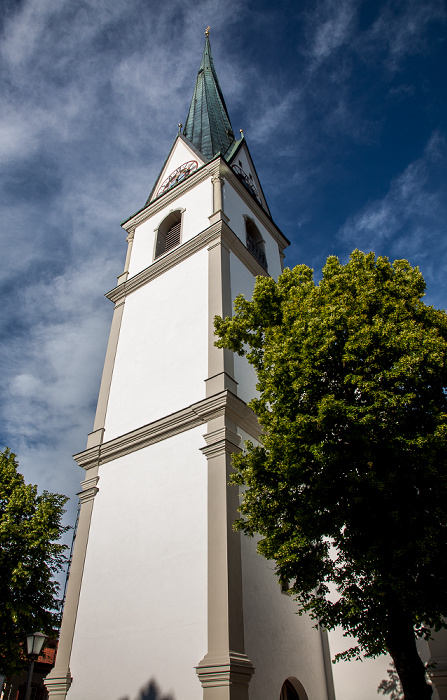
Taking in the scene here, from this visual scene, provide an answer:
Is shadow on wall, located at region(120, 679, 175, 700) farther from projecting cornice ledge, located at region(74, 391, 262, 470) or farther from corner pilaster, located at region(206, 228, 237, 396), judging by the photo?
corner pilaster, located at region(206, 228, 237, 396)

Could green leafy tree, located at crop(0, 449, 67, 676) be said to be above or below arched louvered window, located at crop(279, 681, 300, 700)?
above

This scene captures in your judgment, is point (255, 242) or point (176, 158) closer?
point (255, 242)

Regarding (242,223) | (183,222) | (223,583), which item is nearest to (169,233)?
(183,222)

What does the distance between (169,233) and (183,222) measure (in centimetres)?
A: 113

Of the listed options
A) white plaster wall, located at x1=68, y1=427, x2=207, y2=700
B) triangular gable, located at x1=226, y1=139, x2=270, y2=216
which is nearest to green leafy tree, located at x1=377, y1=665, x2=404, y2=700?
white plaster wall, located at x1=68, y1=427, x2=207, y2=700

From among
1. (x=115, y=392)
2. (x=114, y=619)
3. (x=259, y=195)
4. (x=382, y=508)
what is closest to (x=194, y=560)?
(x=114, y=619)

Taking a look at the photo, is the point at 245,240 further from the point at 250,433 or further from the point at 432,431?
the point at 432,431

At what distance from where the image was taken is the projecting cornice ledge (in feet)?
37.0

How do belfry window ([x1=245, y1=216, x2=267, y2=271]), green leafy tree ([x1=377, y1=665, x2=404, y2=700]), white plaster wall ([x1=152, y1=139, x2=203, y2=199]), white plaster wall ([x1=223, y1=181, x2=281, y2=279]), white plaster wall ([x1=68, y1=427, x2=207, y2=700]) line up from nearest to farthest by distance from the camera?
1. white plaster wall ([x1=68, y1=427, x2=207, y2=700])
2. green leafy tree ([x1=377, y1=665, x2=404, y2=700])
3. white plaster wall ([x1=223, y1=181, x2=281, y2=279])
4. belfry window ([x1=245, y1=216, x2=267, y2=271])
5. white plaster wall ([x1=152, y1=139, x2=203, y2=199])

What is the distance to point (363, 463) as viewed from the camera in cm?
721

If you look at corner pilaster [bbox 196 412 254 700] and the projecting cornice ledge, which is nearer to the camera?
corner pilaster [bbox 196 412 254 700]

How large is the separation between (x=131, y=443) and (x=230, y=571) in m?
4.64

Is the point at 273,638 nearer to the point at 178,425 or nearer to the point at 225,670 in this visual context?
the point at 225,670

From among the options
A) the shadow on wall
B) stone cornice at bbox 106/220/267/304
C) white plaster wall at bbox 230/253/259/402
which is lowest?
the shadow on wall
